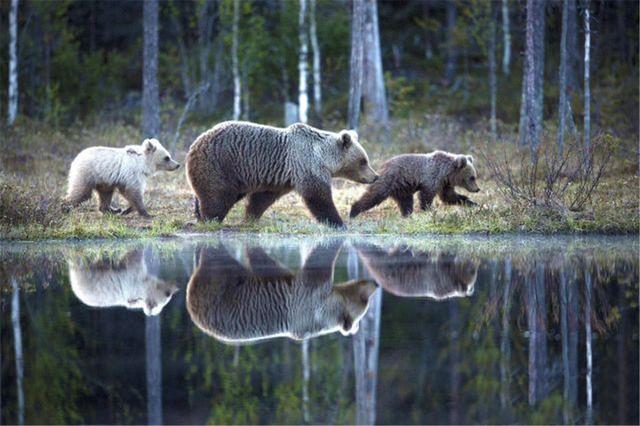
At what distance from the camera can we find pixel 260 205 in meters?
14.0

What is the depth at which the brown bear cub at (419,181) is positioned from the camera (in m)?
14.6

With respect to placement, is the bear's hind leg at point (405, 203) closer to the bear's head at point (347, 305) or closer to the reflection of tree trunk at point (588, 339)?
the reflection of tree trunk at point (588, 339)

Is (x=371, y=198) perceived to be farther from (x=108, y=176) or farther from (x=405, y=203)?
(x=108, y=176)

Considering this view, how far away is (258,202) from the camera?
14000 millimetres

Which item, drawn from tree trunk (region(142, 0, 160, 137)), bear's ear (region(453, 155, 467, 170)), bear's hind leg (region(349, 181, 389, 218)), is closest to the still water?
bear's hind leg (region(349, 181, 389, 218))

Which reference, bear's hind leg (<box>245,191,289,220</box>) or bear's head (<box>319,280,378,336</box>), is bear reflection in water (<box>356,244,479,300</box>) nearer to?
bear's head (<box>319,280,378,336</box>)

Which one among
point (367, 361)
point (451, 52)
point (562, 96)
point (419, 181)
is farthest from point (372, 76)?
point (367, 361)

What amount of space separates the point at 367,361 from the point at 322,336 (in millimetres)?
814

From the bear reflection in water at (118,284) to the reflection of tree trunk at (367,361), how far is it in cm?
183

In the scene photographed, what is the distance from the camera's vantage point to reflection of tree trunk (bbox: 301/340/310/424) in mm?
5430

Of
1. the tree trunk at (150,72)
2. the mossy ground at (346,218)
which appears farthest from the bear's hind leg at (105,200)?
the tree trunk at (150,72)

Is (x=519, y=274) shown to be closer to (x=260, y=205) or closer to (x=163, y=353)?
(x=163, y=353)

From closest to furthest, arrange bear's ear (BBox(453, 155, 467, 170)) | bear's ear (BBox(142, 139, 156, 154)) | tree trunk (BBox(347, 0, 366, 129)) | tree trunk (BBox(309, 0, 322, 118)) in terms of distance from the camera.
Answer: bear's ear (BBox(453, 155, 467, 170)) → bear's ear (BBox(142, 139, 156, 154)) → tree trunk (BBox(347, 0, 366, 129)) → tree trunk (BBox(309, 0, 322, 118))

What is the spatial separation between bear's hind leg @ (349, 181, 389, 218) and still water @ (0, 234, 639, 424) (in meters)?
3.18
